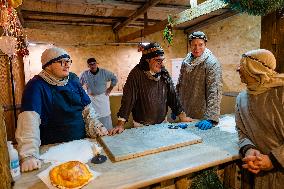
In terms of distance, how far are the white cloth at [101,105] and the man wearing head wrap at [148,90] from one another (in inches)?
105

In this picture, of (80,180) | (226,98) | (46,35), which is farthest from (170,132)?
(46,35)

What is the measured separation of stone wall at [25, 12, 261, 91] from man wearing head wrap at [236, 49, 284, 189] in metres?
6.58

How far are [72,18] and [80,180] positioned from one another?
7450 millimetres

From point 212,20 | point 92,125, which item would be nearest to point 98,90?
point 92,125

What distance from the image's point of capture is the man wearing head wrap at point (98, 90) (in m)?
6.06

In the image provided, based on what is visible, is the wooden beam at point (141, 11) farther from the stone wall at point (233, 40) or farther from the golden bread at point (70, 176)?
the golden bread at point (70, 176)

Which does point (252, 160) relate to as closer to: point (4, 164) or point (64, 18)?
point (4, 164)

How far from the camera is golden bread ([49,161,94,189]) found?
64.3 inches

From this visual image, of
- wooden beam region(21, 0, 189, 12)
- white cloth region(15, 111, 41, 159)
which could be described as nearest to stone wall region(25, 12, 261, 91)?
wooden beam region(21, 0, 189, 12)

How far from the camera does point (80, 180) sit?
1.67 metres

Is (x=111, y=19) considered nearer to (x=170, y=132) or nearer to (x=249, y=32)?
(x=249, y=32)

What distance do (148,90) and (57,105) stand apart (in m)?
1.32

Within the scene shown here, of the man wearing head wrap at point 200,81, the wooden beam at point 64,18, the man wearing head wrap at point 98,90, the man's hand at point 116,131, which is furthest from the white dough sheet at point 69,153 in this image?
the wooden beam at point 64,18

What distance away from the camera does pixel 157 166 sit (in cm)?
191
